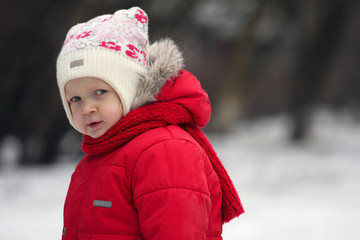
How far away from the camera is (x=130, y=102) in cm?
160

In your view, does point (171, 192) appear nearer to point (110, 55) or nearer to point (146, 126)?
point (146, 126)

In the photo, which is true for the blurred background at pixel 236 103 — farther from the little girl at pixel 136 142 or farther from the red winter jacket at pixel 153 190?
the red winter jacket at pixel 153 190

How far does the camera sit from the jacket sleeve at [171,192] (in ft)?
4.45

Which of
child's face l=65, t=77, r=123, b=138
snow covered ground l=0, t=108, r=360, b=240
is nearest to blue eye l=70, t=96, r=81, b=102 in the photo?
child's face l=65, t=77, r=123, b=138

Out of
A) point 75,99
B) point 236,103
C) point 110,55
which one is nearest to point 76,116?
point 75,99

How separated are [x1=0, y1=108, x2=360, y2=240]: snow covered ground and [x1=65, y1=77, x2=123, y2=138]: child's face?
2.44 m

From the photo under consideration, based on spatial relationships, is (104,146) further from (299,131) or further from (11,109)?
(299,131)

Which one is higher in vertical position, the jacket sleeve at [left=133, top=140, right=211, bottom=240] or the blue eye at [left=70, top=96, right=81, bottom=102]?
the blue eye at [left=70, top=96, right=81, bottom=102]

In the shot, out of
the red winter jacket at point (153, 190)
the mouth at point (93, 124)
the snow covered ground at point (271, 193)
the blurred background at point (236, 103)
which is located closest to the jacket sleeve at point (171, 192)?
the red winter jacket at point (153, 190)

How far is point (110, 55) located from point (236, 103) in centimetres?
1010

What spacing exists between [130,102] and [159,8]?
5974 mm

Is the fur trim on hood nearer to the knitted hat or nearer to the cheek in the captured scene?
the knitted hat

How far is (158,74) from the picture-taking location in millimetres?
1597

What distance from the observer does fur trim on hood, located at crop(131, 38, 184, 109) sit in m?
1.59
